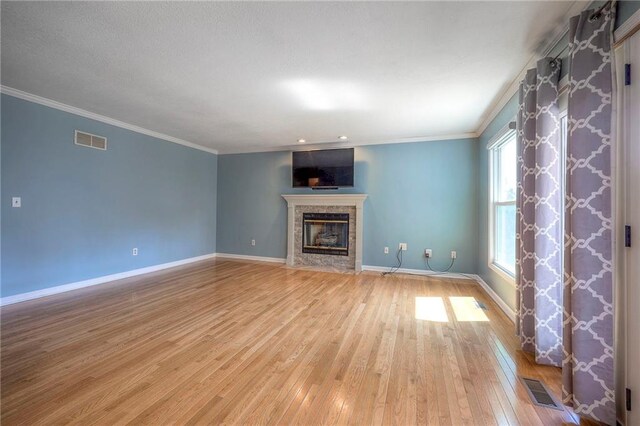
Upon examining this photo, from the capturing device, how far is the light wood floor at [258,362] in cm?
140

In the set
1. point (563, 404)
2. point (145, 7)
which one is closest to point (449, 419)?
point (563, 404)

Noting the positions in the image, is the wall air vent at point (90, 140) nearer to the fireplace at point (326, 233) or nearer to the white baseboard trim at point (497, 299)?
the fireplace at point (326, 233)

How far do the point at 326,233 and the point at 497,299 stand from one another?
2945 mm

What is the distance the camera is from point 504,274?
9.55 ft

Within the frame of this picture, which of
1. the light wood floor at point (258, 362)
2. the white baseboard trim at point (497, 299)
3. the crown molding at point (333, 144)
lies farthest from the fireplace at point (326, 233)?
the white baseboard trim at point (497, 299)

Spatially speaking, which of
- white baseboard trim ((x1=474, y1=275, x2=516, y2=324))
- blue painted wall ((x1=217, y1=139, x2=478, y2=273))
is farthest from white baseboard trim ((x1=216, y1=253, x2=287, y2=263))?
white baseboard trim ((x1=474, y1=275, x2=516, y2=324))

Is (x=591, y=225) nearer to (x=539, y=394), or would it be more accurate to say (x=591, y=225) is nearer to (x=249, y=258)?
(x=539, y=394)

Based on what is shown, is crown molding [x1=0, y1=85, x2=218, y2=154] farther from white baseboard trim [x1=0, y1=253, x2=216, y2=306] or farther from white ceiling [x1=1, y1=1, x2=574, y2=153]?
white baseboard trim [x1=0, y1=253, x2=216, y2=306]

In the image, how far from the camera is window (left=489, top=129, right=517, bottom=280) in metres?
2.98

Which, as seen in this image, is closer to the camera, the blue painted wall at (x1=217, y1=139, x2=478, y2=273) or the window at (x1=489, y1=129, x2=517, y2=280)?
the window at (x1=489, y1=129, x2=517, y2=280)

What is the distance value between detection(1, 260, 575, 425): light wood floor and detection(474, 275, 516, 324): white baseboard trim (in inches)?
5.0

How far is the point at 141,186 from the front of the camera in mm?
4332

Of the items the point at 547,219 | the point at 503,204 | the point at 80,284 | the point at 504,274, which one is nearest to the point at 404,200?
the point at 503,204

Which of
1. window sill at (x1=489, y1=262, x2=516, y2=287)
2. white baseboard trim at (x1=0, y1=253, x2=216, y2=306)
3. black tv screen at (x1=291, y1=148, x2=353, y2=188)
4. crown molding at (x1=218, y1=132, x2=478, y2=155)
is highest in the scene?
crown molding at (x1=218, y1=132, x2=478, y2=155)
